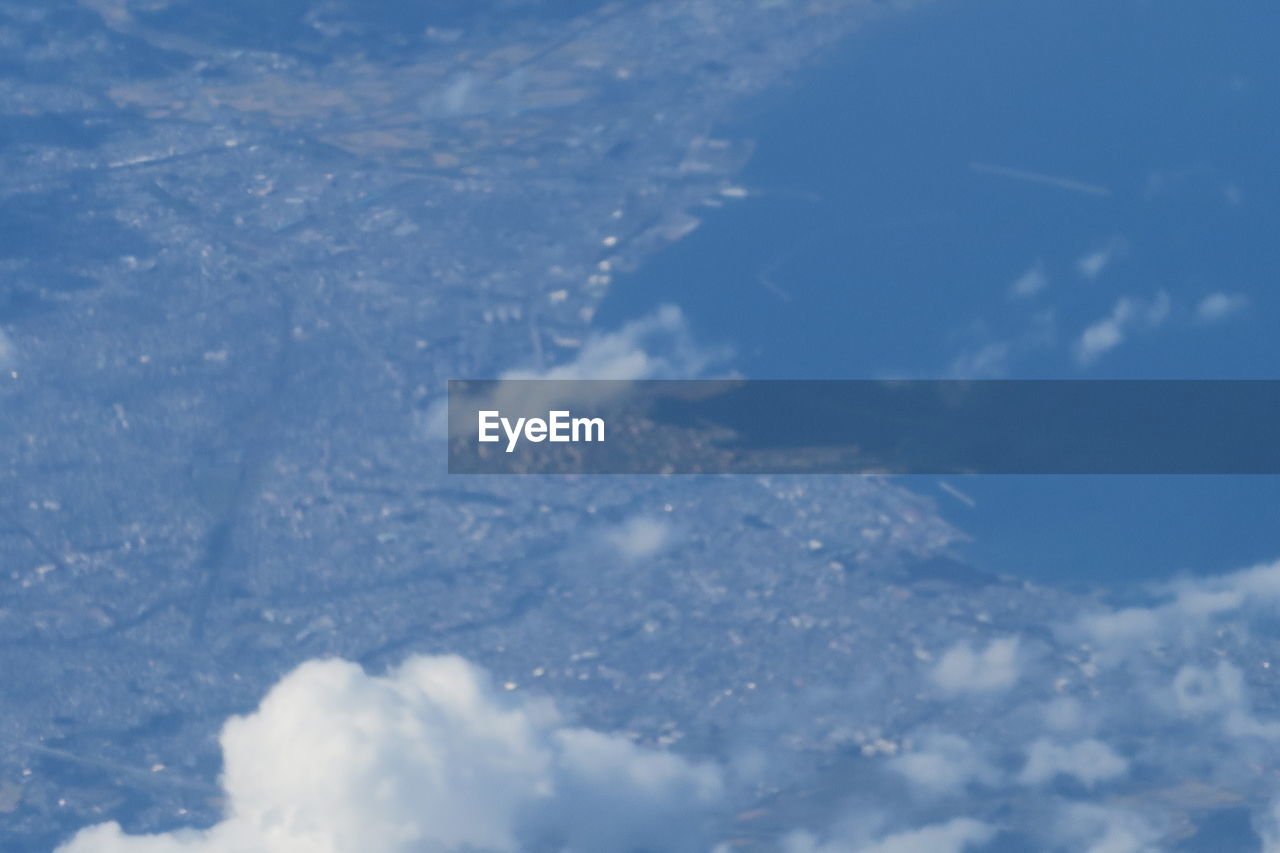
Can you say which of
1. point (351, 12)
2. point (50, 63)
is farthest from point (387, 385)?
point (50, 63)

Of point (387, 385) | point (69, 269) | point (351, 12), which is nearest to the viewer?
point (387, 385)

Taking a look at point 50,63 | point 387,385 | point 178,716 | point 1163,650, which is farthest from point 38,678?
point 1163,650

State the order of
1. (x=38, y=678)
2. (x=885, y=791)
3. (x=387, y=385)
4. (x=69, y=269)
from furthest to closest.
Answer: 1. (x=69, y=269)
2. (x=387, y=385)
3. (x=38, y=678)
4. (x=885, y=791)

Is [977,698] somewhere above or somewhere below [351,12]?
below

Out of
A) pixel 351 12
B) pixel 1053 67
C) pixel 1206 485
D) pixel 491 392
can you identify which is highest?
pixel 351 12

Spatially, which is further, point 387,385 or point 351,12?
point 351,12

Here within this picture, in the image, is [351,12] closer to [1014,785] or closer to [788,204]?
[788,204]
